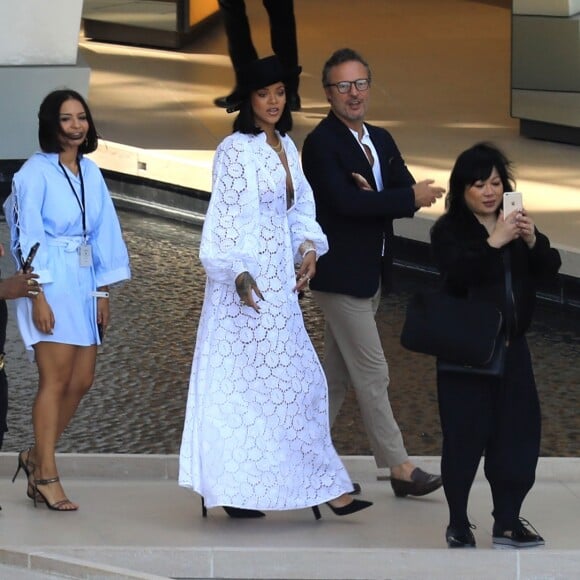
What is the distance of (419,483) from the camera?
576 centimetres

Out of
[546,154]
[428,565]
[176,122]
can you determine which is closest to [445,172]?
[546,154]

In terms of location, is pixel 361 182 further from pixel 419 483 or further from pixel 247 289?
pixel 419 483

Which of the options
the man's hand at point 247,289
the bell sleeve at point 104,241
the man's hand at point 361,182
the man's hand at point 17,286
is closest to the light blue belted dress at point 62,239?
the bell sleeve at point 104,241

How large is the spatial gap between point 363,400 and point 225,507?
0.64 metres

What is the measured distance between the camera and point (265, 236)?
5.43 metres

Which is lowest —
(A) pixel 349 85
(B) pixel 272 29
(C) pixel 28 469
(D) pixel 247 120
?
(C) pixel 28 469

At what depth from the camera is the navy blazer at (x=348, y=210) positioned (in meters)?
5.61

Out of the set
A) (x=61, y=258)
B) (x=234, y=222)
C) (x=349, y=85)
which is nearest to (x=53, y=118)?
(x=61, y=258)

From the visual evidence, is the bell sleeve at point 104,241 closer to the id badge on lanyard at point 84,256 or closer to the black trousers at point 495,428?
the id badge on lanyard at point 84,256

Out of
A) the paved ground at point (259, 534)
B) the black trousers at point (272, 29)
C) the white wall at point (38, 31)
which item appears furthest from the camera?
the black trousers at point (272, 29)

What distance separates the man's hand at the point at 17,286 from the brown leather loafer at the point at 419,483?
1526mm

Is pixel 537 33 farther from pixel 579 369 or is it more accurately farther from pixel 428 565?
pixel 428 565

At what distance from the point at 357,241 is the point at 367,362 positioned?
44 cm

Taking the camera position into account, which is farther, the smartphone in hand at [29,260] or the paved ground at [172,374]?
the paved ground at [172,374]
